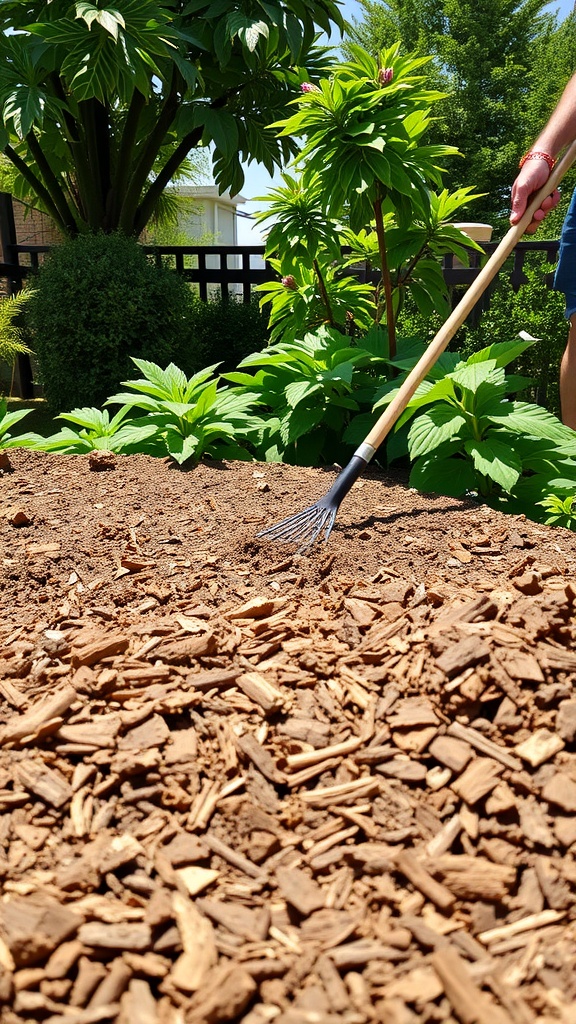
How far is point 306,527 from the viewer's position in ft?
8.29

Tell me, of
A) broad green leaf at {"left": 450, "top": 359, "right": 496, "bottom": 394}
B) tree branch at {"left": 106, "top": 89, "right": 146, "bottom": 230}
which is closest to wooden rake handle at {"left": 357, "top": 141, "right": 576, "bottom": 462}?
broad green leaf at {"left": 450, "top": 359, "right": 496, "bottom": 394}

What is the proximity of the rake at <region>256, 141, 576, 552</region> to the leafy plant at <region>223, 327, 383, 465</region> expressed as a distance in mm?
599

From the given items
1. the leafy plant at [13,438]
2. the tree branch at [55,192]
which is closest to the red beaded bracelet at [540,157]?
the leafy plant at [13,438]

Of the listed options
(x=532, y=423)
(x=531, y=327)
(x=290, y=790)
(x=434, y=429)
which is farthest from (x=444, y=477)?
(x=531, y=327)

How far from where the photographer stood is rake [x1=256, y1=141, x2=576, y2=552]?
98.9 inches

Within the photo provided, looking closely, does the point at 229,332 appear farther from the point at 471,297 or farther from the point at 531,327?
the point at 471,297

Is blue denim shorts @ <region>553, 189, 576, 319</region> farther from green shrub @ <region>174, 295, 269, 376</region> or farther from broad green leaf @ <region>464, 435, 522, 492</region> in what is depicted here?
green shrub @ <region>174, 295, 269, 376</region>

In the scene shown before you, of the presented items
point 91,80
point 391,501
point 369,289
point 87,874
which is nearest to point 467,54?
point 91,80

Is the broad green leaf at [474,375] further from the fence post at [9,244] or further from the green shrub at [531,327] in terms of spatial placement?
the fence post at [9,244]

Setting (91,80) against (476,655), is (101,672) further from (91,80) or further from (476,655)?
(91,80)

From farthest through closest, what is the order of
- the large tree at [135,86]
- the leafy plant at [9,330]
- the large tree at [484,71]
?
the large tree at [484,71] → the leafy plant at [9,330] → the large tree at [135,86]

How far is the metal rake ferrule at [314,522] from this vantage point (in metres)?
2.48

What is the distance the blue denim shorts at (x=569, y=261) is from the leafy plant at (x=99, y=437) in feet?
6.49

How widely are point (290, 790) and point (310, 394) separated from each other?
2.37m
